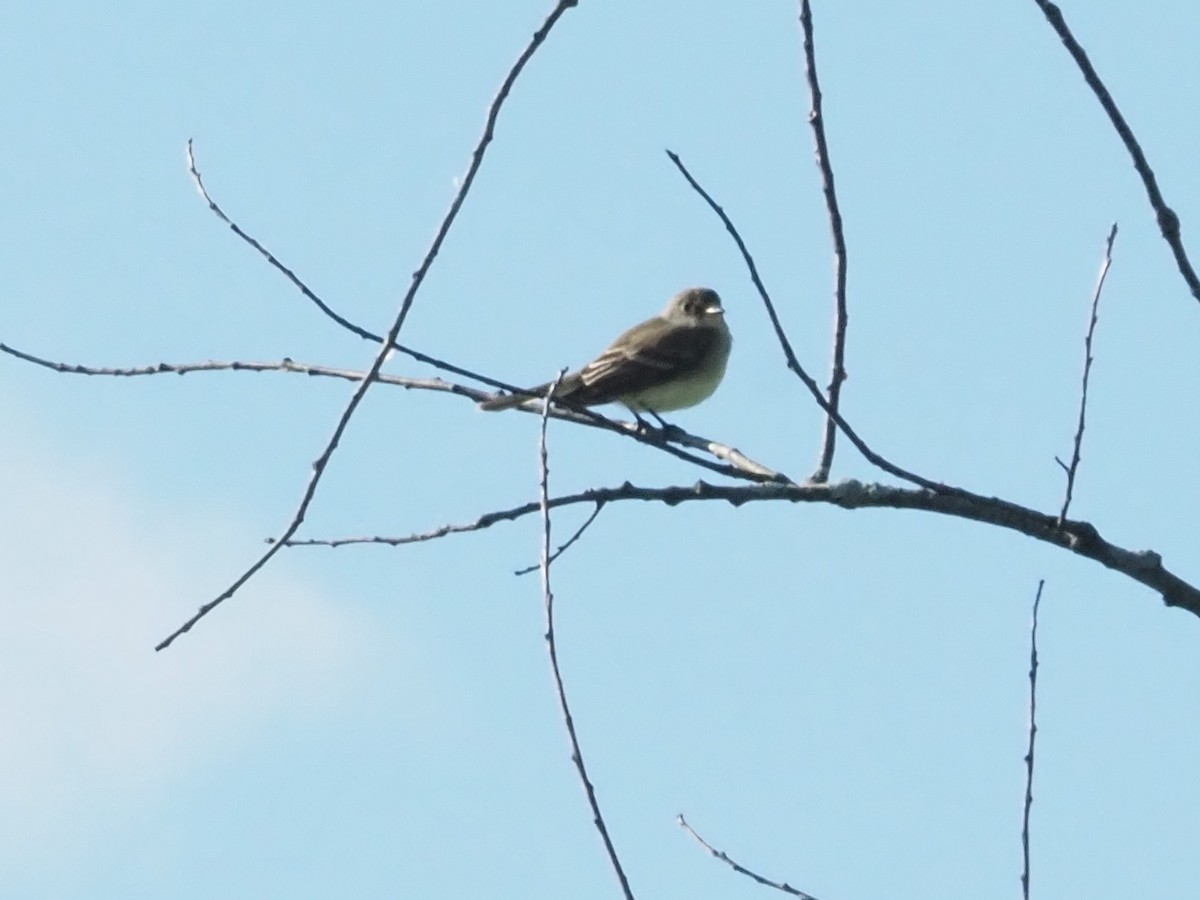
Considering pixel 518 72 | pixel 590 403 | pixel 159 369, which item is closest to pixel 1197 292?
pixel 518 72

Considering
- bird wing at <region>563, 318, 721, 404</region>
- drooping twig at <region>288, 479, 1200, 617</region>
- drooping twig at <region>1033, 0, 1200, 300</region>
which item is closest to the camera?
drooping twig at <region>1033, 0, 1200, 300</region>

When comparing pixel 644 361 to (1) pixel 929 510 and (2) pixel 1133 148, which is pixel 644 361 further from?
(2) pixel 1133 148

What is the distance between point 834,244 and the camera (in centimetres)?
482

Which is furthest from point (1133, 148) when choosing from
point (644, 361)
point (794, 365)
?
point (644, 361)

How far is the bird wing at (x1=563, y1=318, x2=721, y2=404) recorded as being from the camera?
11.5m

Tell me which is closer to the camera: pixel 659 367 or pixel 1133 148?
pixel 1133 148

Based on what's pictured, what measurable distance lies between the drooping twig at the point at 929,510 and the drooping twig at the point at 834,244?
0.65 ft

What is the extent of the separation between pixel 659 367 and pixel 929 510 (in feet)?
22.4

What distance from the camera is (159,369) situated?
5805mm

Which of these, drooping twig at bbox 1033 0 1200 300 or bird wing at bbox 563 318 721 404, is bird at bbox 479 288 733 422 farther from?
drooping twig at bbox 1033 0 1200 300

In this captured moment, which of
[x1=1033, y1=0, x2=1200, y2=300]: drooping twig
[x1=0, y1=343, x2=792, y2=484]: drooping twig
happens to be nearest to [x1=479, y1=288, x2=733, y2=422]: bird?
[x1=0, y1=343, x2=792, y2=484]: drooping twig

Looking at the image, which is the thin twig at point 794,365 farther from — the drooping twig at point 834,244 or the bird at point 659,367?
the bird at point 659,367

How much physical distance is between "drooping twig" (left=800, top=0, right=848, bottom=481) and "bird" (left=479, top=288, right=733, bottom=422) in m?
5.47

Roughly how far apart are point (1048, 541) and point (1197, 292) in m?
1.14
